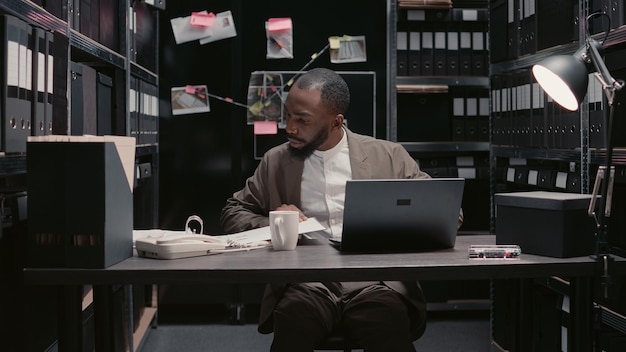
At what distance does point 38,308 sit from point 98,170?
0.79 m

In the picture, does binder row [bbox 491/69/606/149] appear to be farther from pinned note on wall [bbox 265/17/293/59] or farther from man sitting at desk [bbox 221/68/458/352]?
pinned note on wall [bbox 265/17/293/59]

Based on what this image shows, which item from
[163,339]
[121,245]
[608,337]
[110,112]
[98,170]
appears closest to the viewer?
[98,170]

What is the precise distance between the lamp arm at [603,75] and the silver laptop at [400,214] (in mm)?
388

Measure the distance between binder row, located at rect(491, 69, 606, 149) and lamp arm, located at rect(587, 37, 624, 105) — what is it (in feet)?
2.82

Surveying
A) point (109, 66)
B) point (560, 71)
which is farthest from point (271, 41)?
point (560, 71)

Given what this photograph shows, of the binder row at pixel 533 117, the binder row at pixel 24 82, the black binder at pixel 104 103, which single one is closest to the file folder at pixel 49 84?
the binder row at pixel 24 82

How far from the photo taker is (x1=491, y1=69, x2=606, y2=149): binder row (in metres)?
2.54

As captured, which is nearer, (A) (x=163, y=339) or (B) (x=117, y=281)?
(B) (x=117, y=281)

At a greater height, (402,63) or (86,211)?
(402,63)

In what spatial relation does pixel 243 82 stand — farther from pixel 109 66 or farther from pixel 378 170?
pixel 378 170

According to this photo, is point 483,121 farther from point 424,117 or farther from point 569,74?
point 569,74

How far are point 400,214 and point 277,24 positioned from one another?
2634 millimetres

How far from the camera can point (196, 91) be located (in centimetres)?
409

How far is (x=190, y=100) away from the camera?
409 centimetres
